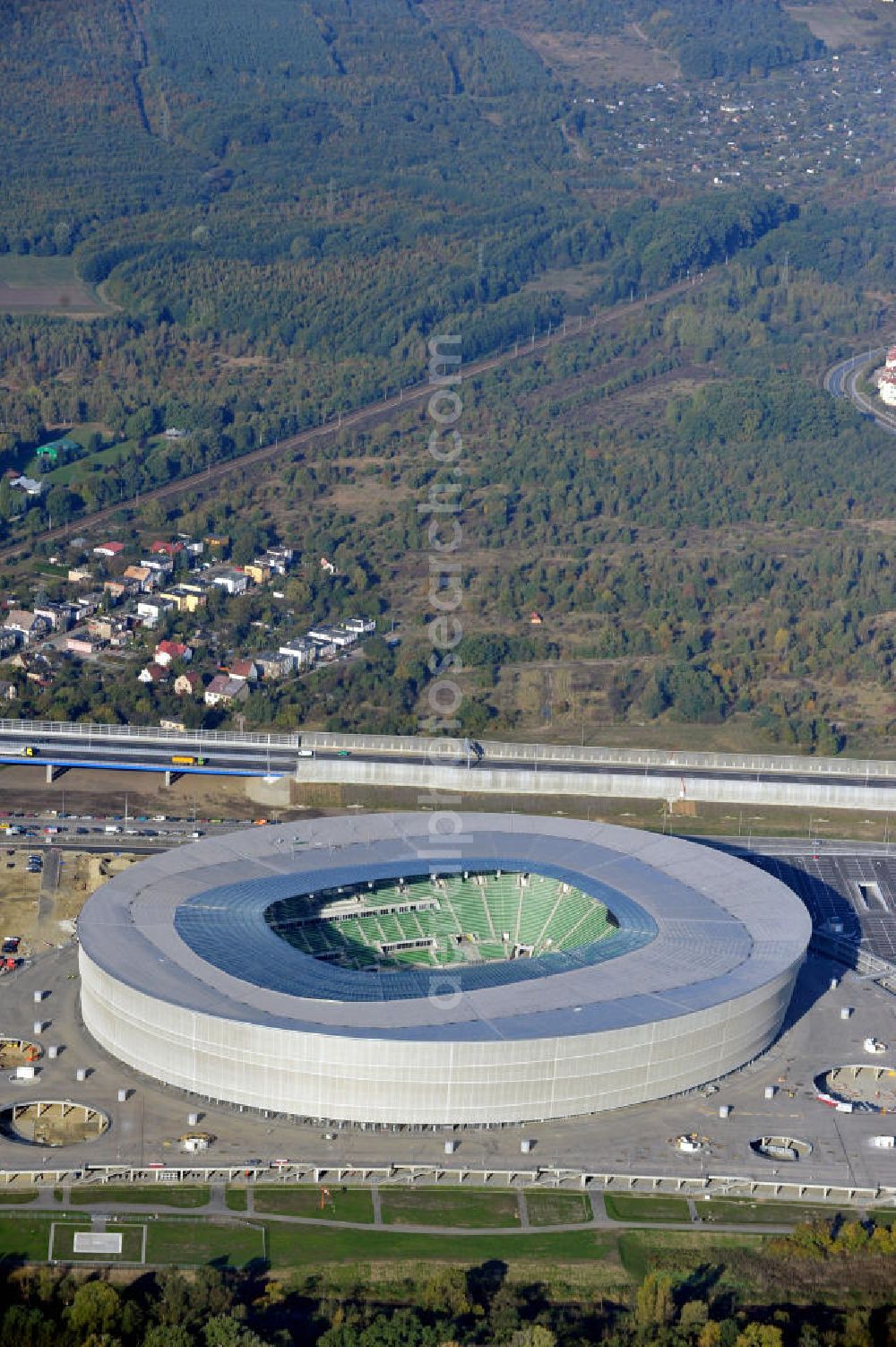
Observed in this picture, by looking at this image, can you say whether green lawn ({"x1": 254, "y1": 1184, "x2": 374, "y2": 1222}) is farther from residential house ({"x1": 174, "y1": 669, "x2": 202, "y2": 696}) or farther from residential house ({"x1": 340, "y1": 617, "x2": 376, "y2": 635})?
residential house ({"x1": 340, "y1": 617, "x2": 376, "y2": 635})

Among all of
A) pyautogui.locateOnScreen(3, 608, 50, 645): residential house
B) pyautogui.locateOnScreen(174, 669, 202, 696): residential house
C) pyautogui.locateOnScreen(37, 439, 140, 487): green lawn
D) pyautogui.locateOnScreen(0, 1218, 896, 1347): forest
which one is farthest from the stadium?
pyautogui.locateOnScreen(37, 439, 140, 487): green lawn

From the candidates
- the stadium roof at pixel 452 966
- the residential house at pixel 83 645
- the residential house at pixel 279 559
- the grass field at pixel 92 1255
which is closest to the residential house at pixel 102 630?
the residential house at pixel 83 645

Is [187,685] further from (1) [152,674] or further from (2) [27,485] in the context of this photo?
(2) [27,485]

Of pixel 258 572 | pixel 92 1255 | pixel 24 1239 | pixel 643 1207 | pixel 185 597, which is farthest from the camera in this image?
pixel 258 572

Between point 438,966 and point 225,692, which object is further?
point 225,692

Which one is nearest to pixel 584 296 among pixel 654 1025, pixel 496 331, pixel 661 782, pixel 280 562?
pixel 496 331

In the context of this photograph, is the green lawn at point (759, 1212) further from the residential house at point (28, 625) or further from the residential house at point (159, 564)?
the residential house at point (159, 564)

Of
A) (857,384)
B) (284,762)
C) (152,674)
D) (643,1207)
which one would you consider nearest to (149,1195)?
(643,1207)
